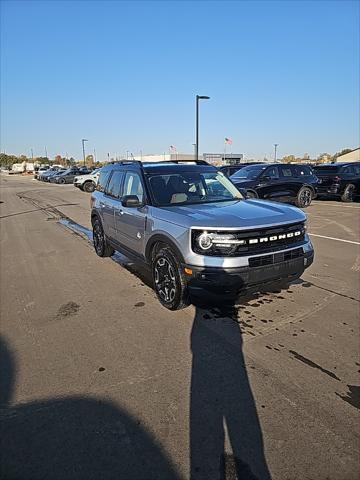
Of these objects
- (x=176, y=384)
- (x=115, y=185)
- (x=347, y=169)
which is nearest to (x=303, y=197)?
(x=347, y=169)

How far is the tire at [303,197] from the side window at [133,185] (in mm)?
9581

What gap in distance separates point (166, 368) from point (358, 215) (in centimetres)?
1108

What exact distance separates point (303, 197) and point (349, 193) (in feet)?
12.0

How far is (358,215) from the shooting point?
12.1 meters

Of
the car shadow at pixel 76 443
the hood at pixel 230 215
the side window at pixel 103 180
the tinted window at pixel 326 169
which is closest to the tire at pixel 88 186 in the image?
the tinted window at pixel 326 169

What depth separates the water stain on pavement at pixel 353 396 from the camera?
105 inches

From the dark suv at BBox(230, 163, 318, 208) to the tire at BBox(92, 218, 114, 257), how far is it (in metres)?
6.96

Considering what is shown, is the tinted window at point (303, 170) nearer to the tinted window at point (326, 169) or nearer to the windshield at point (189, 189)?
the tinted window at point (326, 169)

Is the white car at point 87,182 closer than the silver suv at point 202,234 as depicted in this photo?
No

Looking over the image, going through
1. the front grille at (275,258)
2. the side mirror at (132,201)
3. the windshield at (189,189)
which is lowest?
the front grille at (275,258)

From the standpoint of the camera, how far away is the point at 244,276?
12.0 feet

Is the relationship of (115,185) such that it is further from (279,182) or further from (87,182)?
(87,182)

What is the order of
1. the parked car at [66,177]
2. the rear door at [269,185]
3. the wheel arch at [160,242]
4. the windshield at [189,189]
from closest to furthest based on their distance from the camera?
1. the wheel arch at [160,242]
2. the windshield at [189,189]
3. the rear door at [269,185]
4. the parked car at [66,177]

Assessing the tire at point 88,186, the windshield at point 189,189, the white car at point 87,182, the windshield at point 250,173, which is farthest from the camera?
the tire at point 88,186
